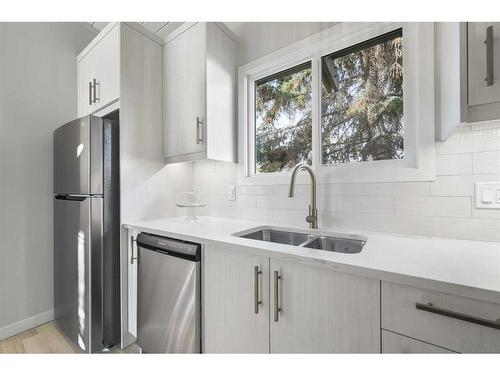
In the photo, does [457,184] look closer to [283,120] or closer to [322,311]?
[322,311]

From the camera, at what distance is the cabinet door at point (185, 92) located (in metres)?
1.60

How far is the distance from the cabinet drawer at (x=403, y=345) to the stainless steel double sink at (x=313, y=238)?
489 millimetres

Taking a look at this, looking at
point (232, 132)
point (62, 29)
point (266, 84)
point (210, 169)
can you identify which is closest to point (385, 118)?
point (266, 84)

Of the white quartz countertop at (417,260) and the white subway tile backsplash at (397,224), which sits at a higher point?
the white subway tile backsplash at (397,224)

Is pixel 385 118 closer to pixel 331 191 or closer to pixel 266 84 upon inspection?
pixel 331 191

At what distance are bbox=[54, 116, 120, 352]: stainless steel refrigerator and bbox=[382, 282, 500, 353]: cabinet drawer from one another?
159 cm

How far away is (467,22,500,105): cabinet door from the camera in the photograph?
736 millimetres

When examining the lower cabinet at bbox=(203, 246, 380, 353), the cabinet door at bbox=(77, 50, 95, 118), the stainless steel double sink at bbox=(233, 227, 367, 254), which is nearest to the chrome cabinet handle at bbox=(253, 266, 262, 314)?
the lower cabinet at bbox=(203, 246, 380, 353)

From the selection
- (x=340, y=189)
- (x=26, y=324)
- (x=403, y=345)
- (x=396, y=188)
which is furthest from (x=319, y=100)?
(x=26, y=324)

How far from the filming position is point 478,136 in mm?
1051

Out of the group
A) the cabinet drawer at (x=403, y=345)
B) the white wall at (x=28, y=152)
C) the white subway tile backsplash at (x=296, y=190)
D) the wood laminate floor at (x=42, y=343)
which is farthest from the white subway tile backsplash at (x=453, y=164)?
the white wall at (x=28, y=152)

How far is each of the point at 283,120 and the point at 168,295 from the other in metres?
1.39

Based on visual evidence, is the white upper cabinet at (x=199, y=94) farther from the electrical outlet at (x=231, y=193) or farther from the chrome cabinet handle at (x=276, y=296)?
the chrome cabinet handle at (x=276, y=296)

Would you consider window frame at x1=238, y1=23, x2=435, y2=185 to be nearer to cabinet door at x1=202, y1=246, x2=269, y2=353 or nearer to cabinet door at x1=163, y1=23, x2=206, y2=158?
cabinet door at x1=163, y1=23, x2=206, y2=158
